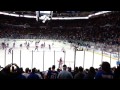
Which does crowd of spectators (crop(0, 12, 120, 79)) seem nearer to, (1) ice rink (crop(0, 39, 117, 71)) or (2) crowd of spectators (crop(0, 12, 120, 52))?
(2) crowd of spectators (crop(0, 12, 120, 52))

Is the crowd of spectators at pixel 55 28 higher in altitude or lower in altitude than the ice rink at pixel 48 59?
higher

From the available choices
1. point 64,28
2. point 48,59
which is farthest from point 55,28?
point 48,59

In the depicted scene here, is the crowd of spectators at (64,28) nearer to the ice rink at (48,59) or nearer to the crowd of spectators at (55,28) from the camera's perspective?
the crowd of spectators at (55,28)

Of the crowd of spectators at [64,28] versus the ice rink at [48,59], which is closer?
the ice rink at [48,59]

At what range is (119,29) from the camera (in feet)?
82.3

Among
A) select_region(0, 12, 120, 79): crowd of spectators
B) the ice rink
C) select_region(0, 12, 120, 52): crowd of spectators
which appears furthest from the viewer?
select_region(0, 12, 120, 52): crowd of spectators

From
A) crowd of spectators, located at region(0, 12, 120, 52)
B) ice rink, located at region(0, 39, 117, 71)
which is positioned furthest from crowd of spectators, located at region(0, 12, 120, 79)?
ice rink, located at region(0, 39, 117, 71)

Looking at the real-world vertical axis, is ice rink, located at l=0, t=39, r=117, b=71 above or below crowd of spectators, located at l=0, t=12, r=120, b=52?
below

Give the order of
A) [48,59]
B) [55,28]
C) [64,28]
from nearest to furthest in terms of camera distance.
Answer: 1. [48,59]
2. [64,28]
3. [55,28]

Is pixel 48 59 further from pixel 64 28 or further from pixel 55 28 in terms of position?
A: pixel 55 28

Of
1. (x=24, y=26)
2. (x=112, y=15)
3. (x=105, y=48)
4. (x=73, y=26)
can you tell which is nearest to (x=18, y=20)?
(x=24, y=26)

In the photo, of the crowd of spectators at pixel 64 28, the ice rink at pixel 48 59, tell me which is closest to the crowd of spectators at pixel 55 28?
the crowd of spectators at pixel 64 28
